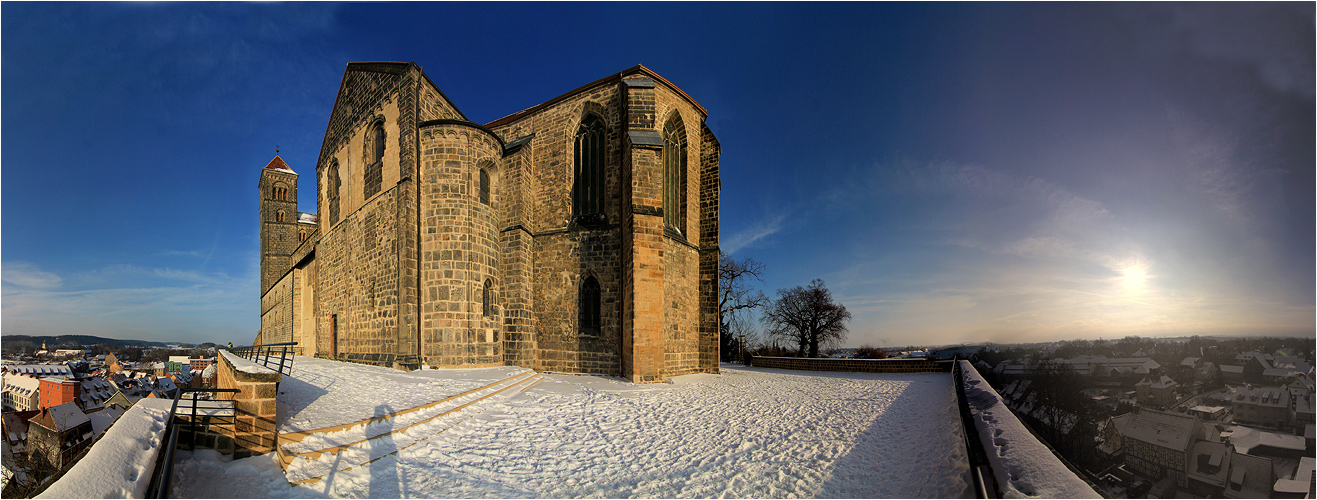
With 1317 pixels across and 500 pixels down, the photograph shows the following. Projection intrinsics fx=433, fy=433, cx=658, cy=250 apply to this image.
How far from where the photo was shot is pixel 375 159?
12.8 metres

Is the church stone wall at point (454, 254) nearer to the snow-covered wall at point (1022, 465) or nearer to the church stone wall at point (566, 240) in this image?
the church stone wall at point (566, 240)

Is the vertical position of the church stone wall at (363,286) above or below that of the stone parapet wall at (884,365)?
above

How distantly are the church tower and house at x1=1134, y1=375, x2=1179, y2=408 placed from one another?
137 feet

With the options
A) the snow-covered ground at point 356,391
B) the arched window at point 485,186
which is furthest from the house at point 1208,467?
the arched window at point 485,186

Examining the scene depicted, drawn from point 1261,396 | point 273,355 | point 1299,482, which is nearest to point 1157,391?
point 1261,396

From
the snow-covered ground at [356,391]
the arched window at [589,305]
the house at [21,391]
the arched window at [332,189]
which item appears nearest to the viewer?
the snow-covered ground at [356,391]

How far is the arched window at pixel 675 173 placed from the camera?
44.2ft

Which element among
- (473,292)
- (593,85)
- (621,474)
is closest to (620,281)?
(473,292)

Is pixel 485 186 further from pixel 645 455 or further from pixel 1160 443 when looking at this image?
pixel 1160 443

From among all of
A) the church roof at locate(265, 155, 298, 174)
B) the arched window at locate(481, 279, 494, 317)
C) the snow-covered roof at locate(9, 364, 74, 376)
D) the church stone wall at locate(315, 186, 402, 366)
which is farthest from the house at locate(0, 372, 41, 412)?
the church roof at locate(265, 155, 298, 174)

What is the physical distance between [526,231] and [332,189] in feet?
27.0

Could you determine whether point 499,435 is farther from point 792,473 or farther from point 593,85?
point 593,85

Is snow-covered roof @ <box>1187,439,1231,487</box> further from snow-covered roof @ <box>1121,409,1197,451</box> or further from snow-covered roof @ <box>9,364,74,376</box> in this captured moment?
snow-covered roof @ <box>9,364,74,376</box>

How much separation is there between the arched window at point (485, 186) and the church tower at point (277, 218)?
29.0 m
